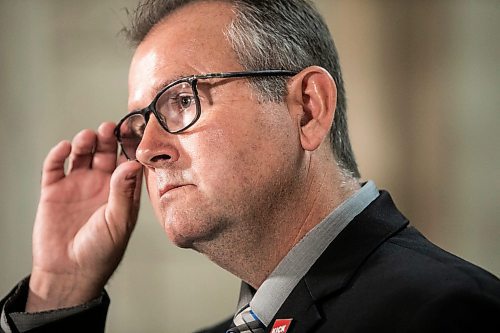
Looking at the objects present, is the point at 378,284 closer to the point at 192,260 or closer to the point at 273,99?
the point at 273,99

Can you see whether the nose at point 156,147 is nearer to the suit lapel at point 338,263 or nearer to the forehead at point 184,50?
the forehead at point 184,50

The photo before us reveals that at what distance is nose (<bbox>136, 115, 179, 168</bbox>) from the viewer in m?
1.76

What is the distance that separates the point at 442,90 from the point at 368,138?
0.47 meters

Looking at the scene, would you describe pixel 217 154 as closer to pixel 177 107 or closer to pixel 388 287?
pixel 177 107

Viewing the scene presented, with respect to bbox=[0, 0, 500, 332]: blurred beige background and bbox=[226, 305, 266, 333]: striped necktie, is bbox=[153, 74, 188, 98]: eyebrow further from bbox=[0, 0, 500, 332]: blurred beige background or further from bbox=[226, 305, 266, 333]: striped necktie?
bbox=[0, 0, 500, 332]: blurred beige background

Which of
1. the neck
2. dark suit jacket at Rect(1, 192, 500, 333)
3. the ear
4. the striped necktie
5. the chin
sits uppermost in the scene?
the ear

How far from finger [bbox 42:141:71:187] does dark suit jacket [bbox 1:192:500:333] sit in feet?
3.34

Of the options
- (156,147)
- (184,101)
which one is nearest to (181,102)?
(184,101)

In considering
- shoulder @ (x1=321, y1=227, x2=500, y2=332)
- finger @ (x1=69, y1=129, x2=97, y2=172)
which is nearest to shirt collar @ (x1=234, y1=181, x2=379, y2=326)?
shoulder @ (x1=321, y1=227, x2=500, y2=332)

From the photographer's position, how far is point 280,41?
1833 mm

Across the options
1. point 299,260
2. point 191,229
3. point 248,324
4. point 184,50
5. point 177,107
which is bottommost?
point 248,324

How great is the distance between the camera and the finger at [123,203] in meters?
2.18

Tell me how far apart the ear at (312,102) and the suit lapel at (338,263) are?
21 cm

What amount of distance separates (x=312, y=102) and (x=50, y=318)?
100 cm
